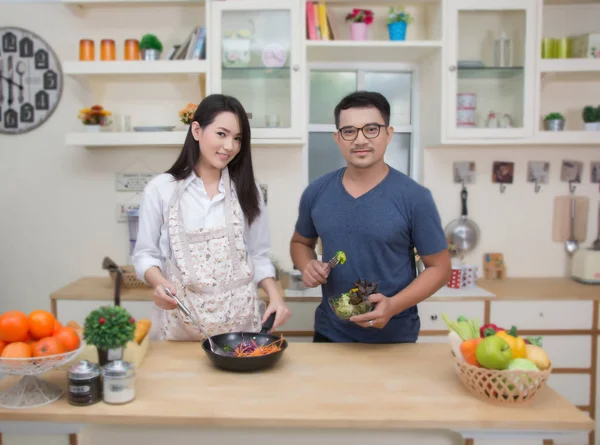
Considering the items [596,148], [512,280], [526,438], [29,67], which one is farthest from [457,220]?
[29,67]

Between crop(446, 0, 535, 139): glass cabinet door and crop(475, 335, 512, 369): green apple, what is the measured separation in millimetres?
1784

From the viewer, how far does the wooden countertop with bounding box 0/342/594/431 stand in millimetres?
1205

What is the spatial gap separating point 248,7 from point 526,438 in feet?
7.72

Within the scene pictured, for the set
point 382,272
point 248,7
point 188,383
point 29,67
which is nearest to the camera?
point 188,383

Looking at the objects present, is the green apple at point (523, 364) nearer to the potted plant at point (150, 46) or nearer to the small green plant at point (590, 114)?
the small green plant at point (590, 114)

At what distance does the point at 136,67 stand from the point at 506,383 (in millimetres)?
2359

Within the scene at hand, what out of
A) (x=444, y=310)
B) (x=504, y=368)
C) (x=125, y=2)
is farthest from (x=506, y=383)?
(x=125, y=2)

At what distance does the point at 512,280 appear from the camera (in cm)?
317

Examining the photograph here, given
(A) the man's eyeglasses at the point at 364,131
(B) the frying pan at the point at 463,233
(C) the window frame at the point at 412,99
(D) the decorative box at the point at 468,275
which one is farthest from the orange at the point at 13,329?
(B) the frying pan at the point at 463,233

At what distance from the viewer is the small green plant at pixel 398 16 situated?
2.89 metres

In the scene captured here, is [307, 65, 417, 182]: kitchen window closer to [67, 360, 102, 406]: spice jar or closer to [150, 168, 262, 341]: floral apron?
[150, 168, 262, 341]: floral apron

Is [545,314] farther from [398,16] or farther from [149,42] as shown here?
[149,42]

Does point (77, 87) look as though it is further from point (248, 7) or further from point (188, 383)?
point (188, 383)

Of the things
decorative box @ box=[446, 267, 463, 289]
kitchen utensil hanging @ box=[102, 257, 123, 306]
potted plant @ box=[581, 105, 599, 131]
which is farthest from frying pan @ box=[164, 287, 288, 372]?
potted plant @ box=[581, 105, 599, 131]
